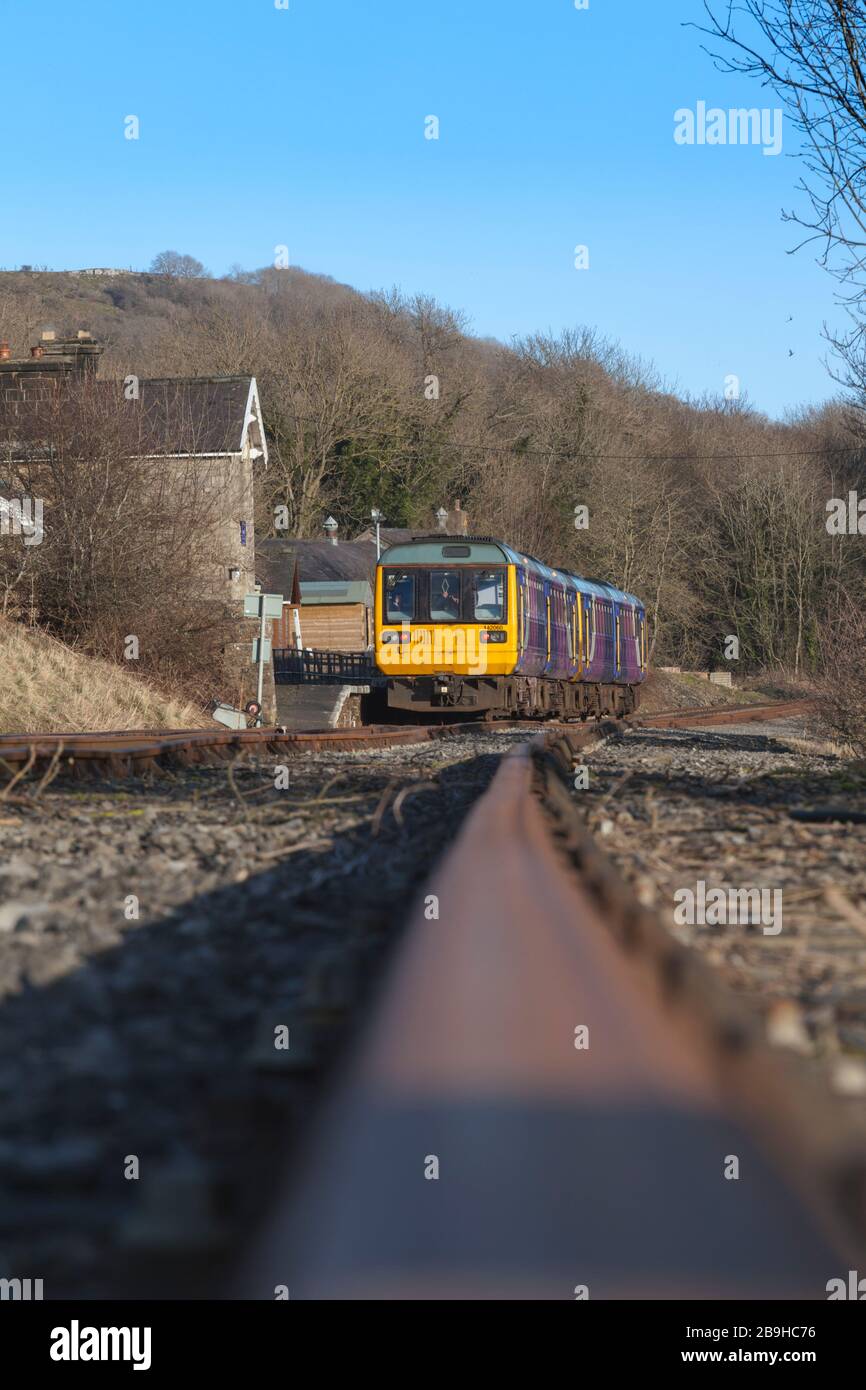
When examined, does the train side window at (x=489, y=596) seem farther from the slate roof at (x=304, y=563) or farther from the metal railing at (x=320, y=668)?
the slate roof at (x=304, y=563)

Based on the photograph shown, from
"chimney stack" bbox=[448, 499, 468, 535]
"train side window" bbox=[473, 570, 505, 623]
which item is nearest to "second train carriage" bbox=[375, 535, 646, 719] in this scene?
"train side window" bbox=[473, 570, 505, 623]

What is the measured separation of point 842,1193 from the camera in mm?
1291

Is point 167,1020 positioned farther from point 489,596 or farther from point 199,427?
point 199,427

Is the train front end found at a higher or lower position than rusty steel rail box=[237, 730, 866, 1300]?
higher

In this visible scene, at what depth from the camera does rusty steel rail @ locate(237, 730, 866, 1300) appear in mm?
1270

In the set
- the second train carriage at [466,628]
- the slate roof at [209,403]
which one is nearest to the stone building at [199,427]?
the slate roof at [209,403]

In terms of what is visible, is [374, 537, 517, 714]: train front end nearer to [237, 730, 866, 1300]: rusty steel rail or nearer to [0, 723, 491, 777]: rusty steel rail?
[0, 723, 491, 777]: rusty steel rail

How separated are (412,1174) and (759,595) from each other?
56524 millimetres

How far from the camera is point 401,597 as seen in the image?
71.5ft

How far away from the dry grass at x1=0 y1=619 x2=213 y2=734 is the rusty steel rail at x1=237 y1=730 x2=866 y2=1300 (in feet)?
46.0

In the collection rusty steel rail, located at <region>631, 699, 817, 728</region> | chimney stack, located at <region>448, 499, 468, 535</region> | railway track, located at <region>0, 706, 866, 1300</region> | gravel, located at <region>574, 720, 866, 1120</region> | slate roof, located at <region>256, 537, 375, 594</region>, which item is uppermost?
chimney stack, located at <region>448, 499, 468, 535</region>

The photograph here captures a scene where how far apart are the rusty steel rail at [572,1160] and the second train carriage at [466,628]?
60.8 feet

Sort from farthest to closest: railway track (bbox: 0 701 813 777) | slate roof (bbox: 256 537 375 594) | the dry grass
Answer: slate roof (bbox: 256 537 375 594), the dry grass, railway track (bbox: 0 701 813 777)
